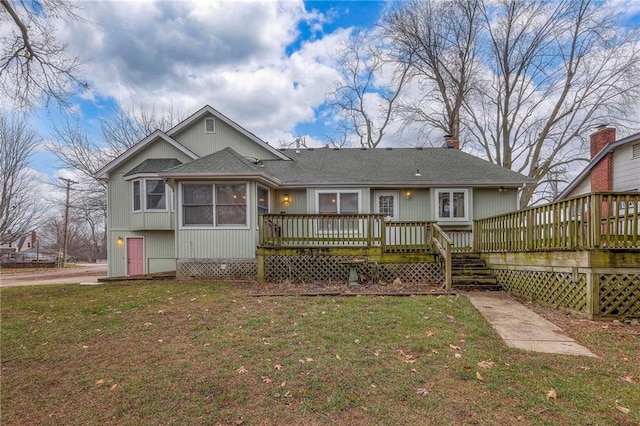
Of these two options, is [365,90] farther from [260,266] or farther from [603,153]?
[260,266]

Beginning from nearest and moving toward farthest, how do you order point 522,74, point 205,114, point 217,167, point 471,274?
point 471,274
point 217,167
point 205,114
point 522,74

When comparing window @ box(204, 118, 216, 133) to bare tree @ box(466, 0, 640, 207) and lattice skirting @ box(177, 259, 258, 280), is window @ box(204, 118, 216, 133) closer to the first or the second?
lattice skirting @ box(177, 259, 258, 280)

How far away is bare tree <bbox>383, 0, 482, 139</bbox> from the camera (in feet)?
72.3

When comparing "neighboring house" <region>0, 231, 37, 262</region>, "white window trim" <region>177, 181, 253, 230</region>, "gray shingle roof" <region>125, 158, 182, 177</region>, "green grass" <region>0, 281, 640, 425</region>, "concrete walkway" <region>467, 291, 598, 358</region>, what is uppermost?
"gray shingle roof" <region>125, 158, 182, 177</region>

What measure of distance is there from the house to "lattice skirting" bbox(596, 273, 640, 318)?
5.08 m

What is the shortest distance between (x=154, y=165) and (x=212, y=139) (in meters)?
2.64

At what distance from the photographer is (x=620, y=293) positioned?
6141 mm

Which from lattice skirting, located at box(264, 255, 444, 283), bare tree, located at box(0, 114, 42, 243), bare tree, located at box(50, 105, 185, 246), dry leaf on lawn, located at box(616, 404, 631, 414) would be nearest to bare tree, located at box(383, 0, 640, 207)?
lattice skirting, located at box(264, 255, 444, 283)

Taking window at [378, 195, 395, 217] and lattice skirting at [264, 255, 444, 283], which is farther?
window at [378, 195, 395, 217]

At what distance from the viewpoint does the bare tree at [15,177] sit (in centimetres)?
2183

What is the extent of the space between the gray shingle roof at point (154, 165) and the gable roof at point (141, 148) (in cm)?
59

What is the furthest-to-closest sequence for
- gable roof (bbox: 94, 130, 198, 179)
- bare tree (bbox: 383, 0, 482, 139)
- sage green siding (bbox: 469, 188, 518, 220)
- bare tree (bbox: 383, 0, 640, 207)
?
bare tree (bbox: 383, 0, 482, 139) < bare tree (bbox: 383, 0, 640, 207) < gable roof (bbox: 94, 130, 198, 179) < sage green siding (bbox: 469, 188, 518, 220)

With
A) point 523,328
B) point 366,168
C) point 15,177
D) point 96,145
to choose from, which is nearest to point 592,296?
point 523,328

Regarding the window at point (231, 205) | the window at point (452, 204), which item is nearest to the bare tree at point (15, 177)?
the window at point (231, 205)
